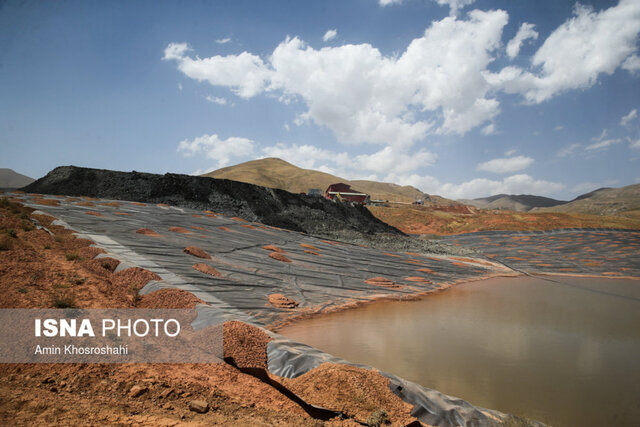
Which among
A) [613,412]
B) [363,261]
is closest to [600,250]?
[363,261]

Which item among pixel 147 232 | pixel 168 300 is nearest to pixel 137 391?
pixel 168 300

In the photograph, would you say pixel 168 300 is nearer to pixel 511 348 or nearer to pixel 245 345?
pixel 245 345

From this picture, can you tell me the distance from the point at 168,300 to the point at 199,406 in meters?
2.82

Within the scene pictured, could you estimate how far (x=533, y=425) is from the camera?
3.03 metres

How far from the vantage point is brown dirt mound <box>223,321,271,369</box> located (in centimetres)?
361

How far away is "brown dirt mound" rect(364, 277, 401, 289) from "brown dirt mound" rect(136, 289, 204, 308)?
672cm

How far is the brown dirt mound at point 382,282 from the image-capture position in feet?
34.9

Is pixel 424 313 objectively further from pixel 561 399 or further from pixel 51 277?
pixel 51 277

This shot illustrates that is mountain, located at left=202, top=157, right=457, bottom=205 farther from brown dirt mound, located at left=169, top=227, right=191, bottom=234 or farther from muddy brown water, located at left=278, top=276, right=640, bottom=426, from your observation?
muddy brown water, located at left=278, top=276, right=640, bottom=426

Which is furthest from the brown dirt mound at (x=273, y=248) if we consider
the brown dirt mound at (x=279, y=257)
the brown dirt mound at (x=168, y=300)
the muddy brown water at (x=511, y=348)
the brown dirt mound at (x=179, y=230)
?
the brown dirt mound at (x=168, y=300)

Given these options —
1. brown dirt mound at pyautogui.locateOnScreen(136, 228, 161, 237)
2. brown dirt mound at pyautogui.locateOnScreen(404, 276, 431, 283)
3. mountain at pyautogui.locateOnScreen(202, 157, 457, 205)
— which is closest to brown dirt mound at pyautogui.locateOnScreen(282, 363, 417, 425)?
brown dirt mound at pyautogui.locateOnScreen(136, 228, 161, 237)

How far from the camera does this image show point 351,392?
3.06 meters

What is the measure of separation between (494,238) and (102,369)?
30.7 m

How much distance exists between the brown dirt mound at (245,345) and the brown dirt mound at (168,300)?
141cm
